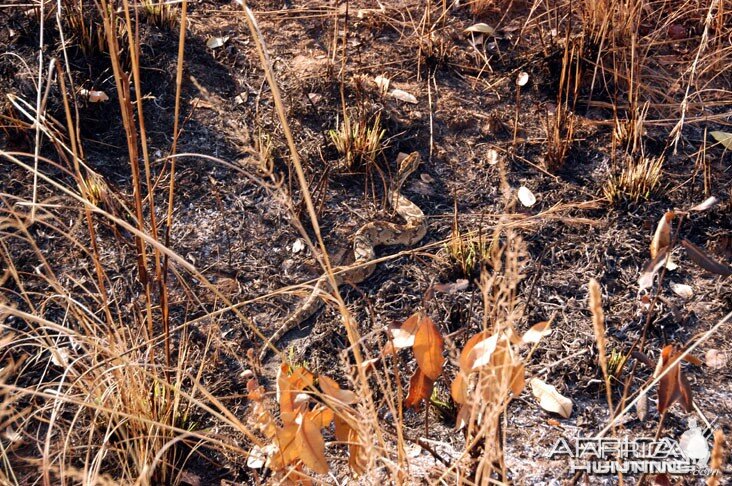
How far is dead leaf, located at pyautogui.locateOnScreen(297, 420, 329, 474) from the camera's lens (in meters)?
1.78

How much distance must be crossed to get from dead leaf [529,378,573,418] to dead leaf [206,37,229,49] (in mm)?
2911

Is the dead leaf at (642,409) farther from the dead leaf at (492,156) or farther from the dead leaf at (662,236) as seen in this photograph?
the dead leaf at (492,156)

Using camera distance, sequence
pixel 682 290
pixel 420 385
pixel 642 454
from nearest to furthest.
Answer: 1. pixel 420 385
2. pixel 642 454
3. pixel 682 290

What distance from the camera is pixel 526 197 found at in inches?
140

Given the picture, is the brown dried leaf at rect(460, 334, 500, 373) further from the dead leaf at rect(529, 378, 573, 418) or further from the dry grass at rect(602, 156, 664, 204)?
the dry grass at rect(602, 156, 664, 204)

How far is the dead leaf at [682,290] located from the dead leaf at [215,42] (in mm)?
2989

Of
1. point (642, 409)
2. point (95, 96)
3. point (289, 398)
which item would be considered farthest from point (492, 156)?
point (289, 398)

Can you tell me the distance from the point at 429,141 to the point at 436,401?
5.83ft

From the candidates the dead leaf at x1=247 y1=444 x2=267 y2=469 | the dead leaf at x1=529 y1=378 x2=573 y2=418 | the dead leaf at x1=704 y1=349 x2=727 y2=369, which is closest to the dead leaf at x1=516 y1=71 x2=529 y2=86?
the dead leaf at x1=704 y1=349 x2=727 y2=369

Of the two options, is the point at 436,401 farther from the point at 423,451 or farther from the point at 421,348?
the point at 421,348

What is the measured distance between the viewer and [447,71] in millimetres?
4305

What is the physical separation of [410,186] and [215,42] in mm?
1670

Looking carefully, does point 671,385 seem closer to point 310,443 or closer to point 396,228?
point 310,443

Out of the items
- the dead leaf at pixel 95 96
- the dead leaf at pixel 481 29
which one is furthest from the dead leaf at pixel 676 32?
the dead leaf at pixel 95 96
